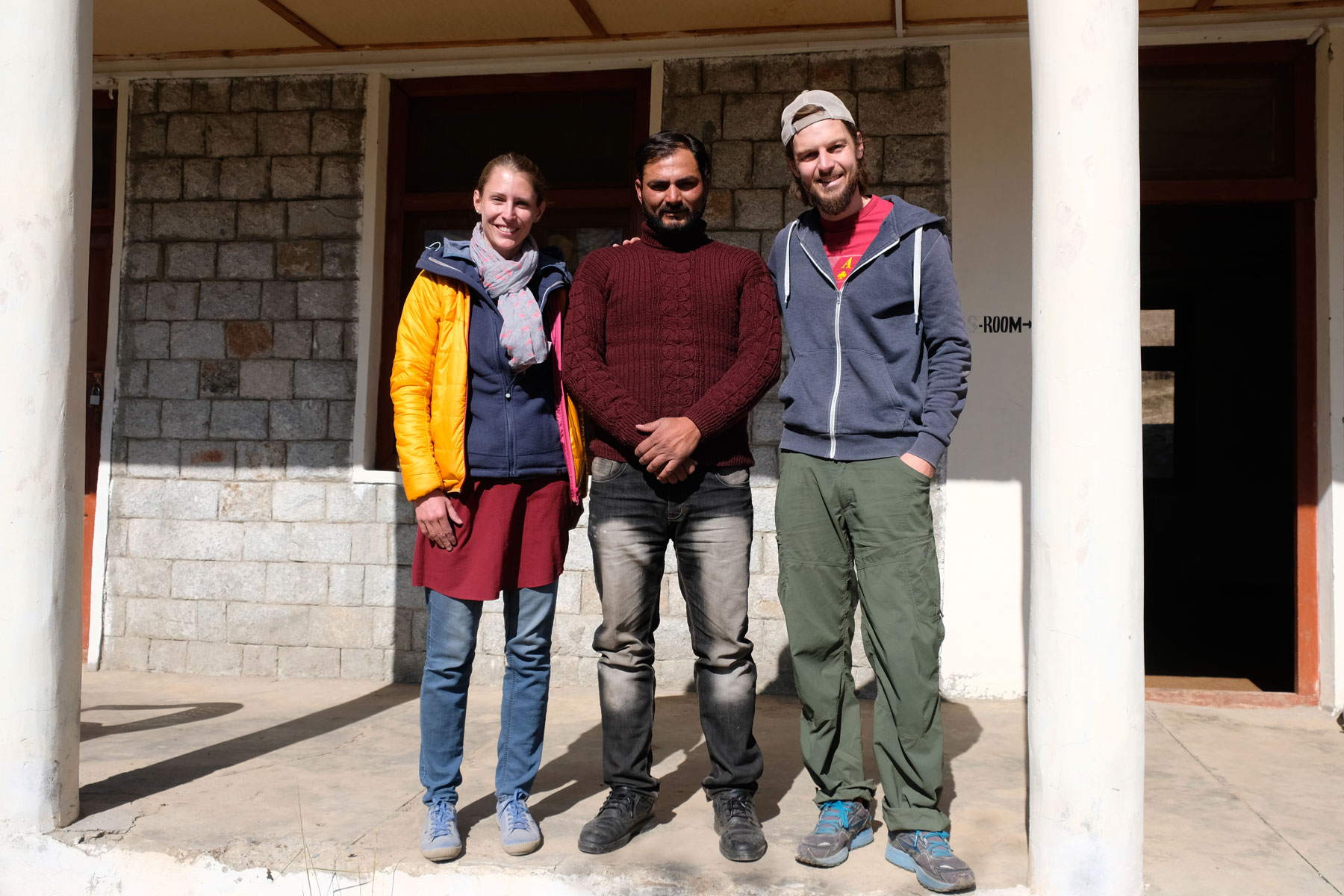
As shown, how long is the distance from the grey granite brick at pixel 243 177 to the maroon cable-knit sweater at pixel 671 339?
3141 millimetres

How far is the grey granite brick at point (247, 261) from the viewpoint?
5.23 m

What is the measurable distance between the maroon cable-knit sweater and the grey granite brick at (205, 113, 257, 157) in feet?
10.7

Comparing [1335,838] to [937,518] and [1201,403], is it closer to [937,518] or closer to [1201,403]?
[937,518]

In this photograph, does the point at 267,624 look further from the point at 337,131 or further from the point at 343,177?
the point at 337,131

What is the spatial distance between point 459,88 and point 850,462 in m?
3.49

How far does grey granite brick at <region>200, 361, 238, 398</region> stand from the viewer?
5.24 metres

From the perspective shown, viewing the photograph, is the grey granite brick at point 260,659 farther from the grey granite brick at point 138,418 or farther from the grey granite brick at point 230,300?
the grey granite brick at point 230,300

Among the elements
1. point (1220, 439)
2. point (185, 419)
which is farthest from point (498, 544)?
point (1220, 439)

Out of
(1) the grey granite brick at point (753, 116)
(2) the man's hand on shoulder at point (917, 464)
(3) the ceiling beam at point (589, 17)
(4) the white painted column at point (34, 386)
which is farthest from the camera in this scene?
(1) the grey granite brick at point (753, 116)

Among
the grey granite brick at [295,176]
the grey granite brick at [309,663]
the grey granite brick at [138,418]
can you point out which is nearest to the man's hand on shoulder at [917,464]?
the grey granite brick at [309,663]

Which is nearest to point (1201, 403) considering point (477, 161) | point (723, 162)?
point (723, 162)

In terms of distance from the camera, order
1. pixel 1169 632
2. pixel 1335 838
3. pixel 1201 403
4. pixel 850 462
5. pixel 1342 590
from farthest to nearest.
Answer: pixel 1201 403, pixel 1169 632, pixel 1342 590, pixel 1335 838, pixel 850 462

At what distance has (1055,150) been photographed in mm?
2500

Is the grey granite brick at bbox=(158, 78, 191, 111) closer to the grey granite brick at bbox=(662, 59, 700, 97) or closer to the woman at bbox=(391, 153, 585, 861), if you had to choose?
the grey granite brick at bbox=(662, 59, 700, 97)
